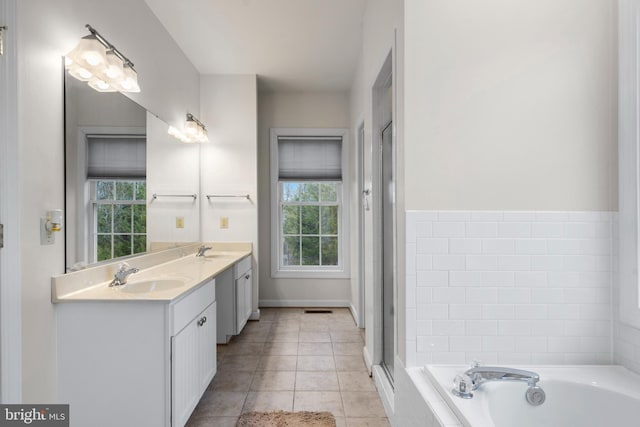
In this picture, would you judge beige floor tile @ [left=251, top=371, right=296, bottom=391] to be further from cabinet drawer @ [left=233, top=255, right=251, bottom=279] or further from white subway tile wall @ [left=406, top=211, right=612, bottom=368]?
white subway tile wall @ [left=406, top=211, right=612, bottom=368]

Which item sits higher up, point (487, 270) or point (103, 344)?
point (487, 270)

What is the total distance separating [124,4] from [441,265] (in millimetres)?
2651

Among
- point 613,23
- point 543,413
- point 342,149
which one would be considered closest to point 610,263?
point 543,413

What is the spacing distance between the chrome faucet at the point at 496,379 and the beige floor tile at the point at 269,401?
4.02ft

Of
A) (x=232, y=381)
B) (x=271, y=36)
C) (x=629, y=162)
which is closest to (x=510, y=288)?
(x=629, y=162)

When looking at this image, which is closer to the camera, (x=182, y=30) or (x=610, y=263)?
(x=610, y=263)

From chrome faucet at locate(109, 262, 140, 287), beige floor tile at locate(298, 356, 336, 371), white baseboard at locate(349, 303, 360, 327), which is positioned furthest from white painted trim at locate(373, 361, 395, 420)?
chrome faucet at locate(109, 262, 140, 287)

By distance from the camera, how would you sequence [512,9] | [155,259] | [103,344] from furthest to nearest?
[155,259] < [103,344] < [512,9]

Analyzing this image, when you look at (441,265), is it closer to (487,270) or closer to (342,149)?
(487,270)

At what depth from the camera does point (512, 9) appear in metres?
1.49

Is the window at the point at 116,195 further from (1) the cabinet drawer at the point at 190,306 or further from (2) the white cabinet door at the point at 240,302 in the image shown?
(2) the white cabinet door at the point at 240,302

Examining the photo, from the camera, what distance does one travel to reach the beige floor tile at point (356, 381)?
2338 mm

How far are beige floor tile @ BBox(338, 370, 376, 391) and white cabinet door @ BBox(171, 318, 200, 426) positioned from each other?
100 cm

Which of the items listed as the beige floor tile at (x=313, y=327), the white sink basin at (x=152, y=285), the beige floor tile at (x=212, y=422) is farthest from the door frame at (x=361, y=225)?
the white sink basin at (x=152, y=285)
